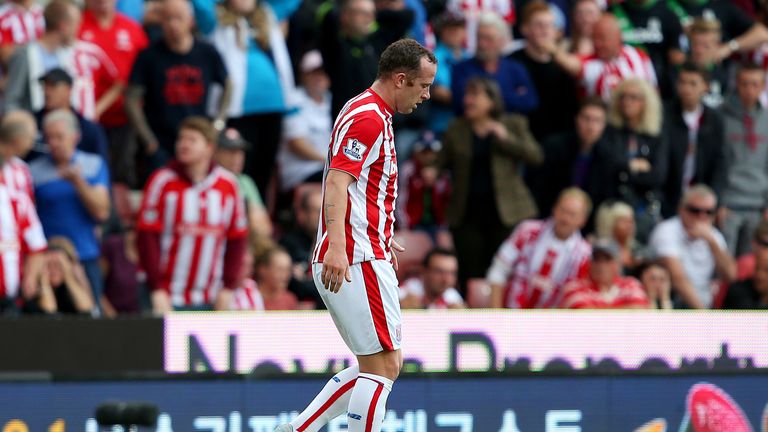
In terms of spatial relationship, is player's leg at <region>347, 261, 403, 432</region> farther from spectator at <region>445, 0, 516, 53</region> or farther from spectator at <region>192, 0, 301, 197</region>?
spectator at <region>445, 0, 516, 53</region>

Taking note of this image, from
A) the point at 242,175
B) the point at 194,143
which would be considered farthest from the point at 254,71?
the point at 194,143

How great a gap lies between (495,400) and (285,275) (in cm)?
265

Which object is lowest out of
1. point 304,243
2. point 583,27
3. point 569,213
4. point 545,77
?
point 304,243

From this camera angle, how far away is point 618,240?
12.1m

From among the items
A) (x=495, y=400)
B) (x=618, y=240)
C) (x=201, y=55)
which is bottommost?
(x=495, y=400)

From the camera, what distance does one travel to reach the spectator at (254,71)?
40.6ft

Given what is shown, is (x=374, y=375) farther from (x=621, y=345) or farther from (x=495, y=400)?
(x=621, y=345)

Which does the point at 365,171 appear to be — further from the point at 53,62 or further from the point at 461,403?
the point at 53,62

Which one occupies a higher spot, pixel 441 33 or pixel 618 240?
pixel 441 33

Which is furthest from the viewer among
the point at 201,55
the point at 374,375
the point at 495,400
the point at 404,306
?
the point at 201,55

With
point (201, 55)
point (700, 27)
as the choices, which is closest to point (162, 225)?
point (201, 55)

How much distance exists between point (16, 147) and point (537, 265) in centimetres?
406

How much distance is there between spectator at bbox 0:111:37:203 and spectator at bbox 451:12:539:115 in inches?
148

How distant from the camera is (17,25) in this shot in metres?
12.0
